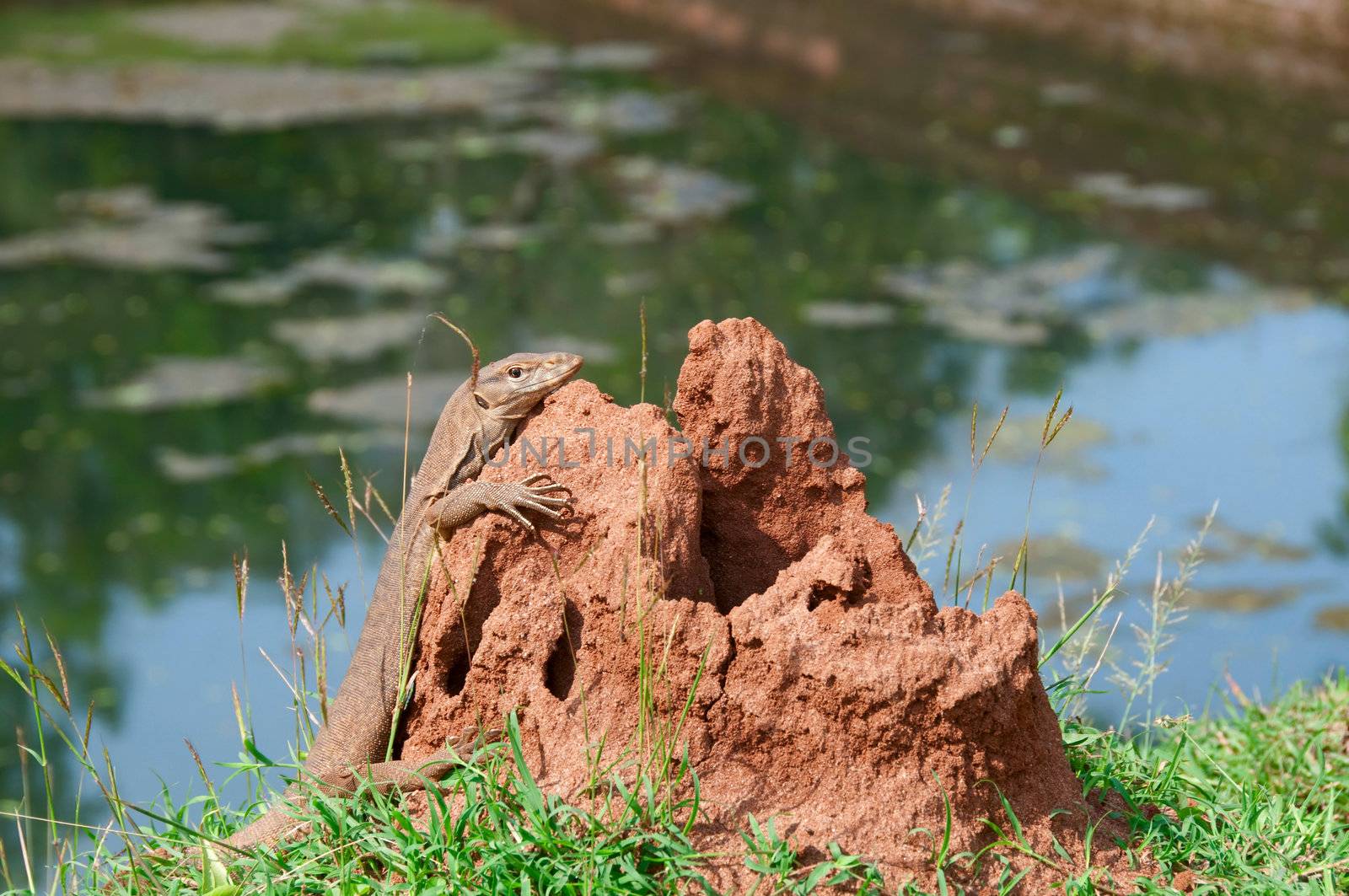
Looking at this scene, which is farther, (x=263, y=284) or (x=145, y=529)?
(x=263, y=284)

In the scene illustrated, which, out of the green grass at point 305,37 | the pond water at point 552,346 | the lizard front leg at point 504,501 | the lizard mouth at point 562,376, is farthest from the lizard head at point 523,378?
the green grass at point 305,37

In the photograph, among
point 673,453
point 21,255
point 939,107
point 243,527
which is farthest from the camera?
point 939,107

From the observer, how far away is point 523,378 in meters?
5.04

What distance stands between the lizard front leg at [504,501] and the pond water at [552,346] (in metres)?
3.27

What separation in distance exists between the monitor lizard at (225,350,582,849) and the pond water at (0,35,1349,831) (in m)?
2.98

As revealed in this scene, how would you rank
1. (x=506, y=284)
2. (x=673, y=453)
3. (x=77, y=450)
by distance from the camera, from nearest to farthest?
(x=673, y=453) → (x=77, y=450) → (x=506, y=284)

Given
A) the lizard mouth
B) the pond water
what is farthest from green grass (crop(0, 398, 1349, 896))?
the pond water

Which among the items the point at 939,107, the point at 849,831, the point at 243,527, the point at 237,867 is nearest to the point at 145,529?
the point at 243,527

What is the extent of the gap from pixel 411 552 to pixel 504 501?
1.72 ft

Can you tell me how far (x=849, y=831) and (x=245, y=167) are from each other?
63.6ft

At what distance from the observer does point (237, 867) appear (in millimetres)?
4730

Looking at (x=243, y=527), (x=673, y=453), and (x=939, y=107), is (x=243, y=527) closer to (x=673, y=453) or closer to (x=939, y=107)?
(x=673, y=453)

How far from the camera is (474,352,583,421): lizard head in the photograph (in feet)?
16.5

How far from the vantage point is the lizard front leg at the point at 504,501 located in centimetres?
470
